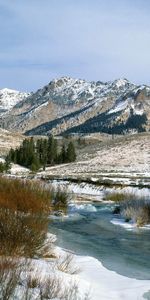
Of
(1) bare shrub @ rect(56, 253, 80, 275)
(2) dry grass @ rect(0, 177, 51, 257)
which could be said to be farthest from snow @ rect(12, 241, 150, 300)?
(2) dry grass @ rect(0, 177, 51, 257)

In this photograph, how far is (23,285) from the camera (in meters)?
10.9

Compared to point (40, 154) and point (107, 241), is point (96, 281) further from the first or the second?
point (40, 154)

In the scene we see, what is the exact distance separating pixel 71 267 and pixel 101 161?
114m

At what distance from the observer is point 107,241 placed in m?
23.1

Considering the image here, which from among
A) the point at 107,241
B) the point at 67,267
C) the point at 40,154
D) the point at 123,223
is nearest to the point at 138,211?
the point at 123,223

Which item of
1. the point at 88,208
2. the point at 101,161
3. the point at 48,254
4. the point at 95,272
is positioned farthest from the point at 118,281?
the point at 101,161

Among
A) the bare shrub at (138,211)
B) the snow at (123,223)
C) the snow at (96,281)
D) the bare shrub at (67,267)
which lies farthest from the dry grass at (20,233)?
the bare shrub at (138,211)

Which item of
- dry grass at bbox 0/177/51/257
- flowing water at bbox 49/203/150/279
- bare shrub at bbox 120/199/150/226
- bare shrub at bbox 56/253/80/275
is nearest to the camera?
dry grass at bbox 0/177/51/257

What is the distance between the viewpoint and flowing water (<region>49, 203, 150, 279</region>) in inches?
696

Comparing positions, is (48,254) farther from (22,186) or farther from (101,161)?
(101,161)

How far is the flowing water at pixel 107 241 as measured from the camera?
17672 mm

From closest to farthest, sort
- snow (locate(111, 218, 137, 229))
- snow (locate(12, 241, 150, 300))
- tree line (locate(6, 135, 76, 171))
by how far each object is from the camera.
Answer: snow (locate(12, 241, 150, 300)) → snow (locate(111, 218, 137, 229)) → tree line (locate(6, 135, 76, 171))

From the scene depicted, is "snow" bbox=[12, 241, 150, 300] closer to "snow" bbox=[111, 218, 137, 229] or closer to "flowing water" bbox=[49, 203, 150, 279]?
"flowing water" bbox=[49, 203, 150, 279]

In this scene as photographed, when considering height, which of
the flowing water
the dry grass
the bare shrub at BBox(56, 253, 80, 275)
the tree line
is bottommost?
the flowing water
